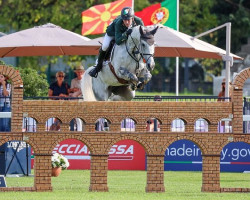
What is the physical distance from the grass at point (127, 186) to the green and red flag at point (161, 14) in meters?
7.06

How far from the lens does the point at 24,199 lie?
15.7 m

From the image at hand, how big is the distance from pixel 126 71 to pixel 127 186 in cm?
207

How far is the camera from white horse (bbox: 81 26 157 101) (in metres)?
18.4

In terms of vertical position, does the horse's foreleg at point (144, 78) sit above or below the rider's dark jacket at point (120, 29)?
below

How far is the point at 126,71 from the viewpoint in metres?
18.9

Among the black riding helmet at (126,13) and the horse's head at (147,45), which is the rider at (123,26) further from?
the horse's head at (147,45)

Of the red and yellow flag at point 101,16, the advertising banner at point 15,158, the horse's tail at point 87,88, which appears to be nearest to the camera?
the horse's tail at point 87,88

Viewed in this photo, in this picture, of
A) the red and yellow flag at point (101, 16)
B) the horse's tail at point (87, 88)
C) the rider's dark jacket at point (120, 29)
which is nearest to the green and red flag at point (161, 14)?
the red and yellow flag at point (101, 16)

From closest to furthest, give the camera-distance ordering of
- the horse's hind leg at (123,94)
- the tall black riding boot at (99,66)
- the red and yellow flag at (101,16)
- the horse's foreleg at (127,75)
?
the horse's foreleg at (127,75) → the tall black riding boot at (99,66) → the horse's hind leg at (123,94) → the red and yellow flag at (101,16)

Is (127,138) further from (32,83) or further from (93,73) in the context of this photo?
(32,83)

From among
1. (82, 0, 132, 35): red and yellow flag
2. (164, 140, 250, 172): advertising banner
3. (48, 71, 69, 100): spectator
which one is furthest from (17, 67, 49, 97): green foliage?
(164, 140, 250, 172): advertising banner

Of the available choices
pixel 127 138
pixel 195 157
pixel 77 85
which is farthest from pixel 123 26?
pixel 77 85

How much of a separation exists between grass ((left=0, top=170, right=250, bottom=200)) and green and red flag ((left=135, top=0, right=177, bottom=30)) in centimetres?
706

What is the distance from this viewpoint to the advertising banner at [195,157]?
74.8 ft
